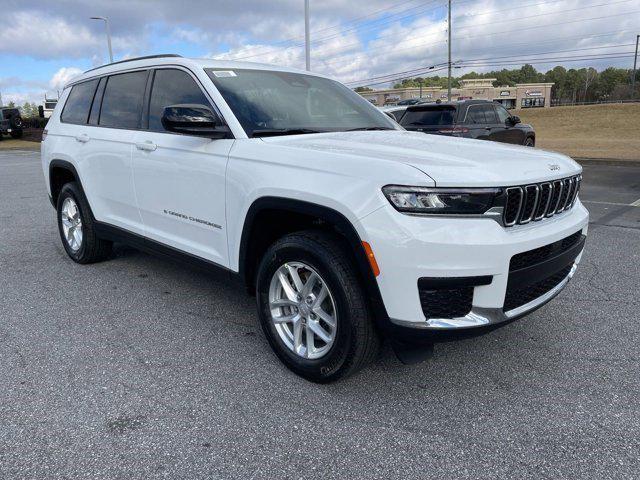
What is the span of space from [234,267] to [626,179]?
1099 centimetres

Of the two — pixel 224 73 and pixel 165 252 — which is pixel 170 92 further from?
pixel 165 252

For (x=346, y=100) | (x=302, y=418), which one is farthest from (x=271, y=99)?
(x=302, y=418)

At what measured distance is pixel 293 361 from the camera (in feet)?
9.98

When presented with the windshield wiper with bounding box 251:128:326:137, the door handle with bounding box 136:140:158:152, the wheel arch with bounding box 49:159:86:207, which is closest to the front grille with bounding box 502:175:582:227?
the windshield wiper with bounding box 251:128:326:137

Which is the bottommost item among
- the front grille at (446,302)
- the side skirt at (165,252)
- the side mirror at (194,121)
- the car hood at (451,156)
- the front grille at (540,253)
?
the side skirt at (165,252)

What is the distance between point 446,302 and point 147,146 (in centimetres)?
254

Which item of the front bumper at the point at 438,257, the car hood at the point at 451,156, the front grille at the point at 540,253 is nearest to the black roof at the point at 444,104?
the car hood at the point at 451,156

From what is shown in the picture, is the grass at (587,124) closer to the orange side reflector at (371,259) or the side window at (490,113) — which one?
the side window at (490,113)

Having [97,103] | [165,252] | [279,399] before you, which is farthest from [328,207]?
[97,103]

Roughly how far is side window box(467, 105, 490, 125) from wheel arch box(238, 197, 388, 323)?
9.34 m

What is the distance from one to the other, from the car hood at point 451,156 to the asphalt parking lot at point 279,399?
3.87ft

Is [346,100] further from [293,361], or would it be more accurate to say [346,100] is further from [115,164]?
[293,361]

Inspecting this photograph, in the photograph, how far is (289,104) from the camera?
3.69 metres

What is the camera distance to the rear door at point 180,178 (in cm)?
336
